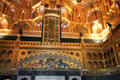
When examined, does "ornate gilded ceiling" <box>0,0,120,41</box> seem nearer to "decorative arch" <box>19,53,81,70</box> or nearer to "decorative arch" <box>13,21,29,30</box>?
"decorative arch" <box>13,21,29,30</box>

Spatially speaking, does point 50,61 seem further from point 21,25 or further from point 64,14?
point 64,14

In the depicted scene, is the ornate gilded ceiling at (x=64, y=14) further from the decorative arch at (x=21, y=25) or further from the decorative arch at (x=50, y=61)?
the decorative arch at (x=50, y=61)

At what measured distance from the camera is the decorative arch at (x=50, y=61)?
18.0 m

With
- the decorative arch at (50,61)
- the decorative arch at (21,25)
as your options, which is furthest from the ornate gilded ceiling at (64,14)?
the decorative arch at (50,61)

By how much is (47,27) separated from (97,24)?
31.1ft

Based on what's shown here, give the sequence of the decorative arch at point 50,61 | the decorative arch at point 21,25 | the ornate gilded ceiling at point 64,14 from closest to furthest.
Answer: the decorative arch at point 50,61, the decorative arch at point 21,25, the ornate gilded ceiling at point 64,14

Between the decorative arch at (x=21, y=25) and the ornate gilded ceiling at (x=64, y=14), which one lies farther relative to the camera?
the ornate gilded ceiling at (x=64, y=14)

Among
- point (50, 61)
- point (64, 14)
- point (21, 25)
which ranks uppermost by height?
point (64, 14)

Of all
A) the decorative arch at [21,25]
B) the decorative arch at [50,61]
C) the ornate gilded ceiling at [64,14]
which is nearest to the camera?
the decorative arch at [50,61]

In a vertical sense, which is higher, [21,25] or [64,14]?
[64,14]

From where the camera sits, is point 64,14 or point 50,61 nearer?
point 50,61

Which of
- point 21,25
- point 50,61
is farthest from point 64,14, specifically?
point 50,61

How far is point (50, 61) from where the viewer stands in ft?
60.7

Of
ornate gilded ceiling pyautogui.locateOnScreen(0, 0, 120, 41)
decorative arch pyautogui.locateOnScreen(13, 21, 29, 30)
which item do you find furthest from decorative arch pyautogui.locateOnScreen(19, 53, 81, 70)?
decorative arch pyautogui.locateOnScreen(13, 21, 29, 30)
